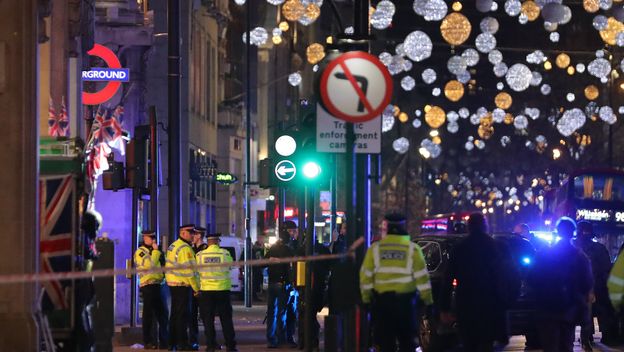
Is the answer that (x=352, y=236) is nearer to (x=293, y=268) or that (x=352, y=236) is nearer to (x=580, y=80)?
(x=293, y=268)

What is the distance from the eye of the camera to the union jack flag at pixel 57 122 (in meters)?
24.4

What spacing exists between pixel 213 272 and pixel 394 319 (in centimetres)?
719

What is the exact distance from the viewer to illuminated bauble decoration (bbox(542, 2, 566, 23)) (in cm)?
3362

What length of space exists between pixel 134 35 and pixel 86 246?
20.5 meters

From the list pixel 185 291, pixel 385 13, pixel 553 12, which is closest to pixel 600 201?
pixel 553 12

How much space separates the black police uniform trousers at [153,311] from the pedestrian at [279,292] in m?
1.67

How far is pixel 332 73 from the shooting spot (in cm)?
1503

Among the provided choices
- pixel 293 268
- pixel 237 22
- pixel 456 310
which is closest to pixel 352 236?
pixel 456 310

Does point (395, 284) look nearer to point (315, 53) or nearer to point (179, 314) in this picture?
point (179, 314)

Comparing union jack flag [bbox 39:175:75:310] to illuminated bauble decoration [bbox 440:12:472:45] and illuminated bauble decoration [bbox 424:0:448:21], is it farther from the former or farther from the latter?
illuminated bauble decoration [bbox 440:12:472:45]

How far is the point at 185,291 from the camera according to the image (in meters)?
23.0

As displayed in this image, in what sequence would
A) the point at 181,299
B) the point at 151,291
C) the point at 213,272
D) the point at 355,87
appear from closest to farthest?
1. the point at 355,87
2. the point at 213,272
3. the point at 181,299
4. the point at 151,291

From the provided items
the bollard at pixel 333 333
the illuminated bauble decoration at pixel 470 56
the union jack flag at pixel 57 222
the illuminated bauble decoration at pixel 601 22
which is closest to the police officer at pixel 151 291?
the union jack flag at pixel 57 222

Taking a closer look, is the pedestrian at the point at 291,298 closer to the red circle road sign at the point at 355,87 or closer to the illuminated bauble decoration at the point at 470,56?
the red circle road sign at the point at 355,87
